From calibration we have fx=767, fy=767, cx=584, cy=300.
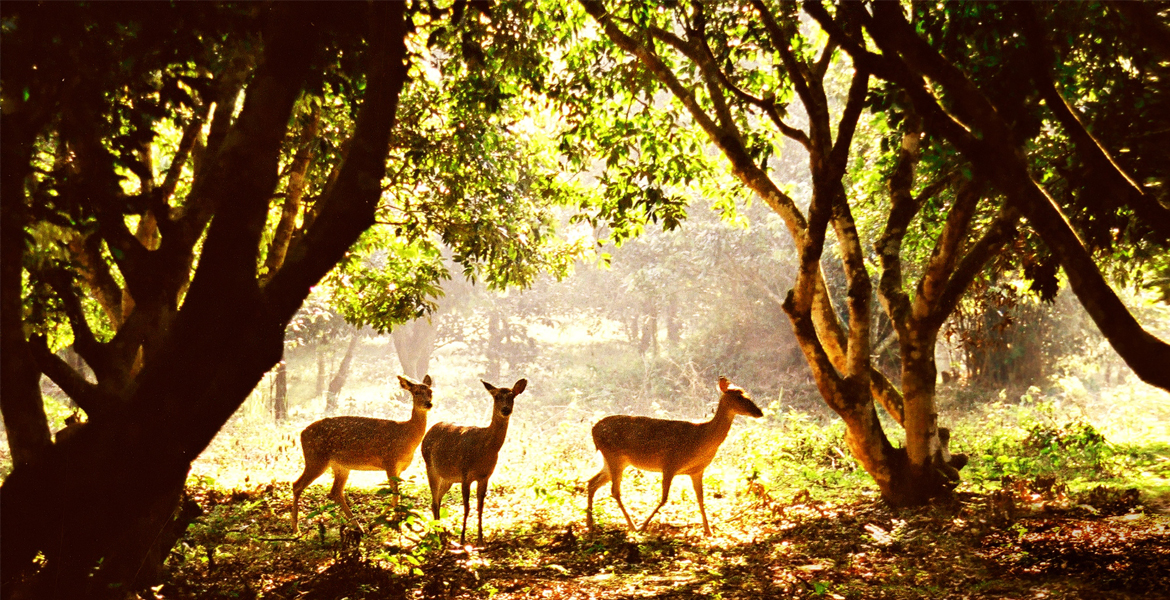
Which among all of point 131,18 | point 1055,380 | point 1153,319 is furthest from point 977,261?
point 1153,319

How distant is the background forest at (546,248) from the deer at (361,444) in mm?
830

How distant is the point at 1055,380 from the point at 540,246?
1743cm

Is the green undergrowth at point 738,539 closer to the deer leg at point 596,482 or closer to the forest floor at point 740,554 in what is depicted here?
the forest floor at point 740,554

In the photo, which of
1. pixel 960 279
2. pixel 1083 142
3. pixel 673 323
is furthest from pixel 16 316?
pixel 673 323

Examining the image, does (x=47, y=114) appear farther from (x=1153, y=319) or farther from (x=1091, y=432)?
(x=1153, y=319)

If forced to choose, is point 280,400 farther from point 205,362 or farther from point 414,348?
point 205,362

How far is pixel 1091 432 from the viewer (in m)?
12.0

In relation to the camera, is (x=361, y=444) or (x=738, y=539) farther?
(x=361, y=444)

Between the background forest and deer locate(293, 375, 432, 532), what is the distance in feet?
2.72

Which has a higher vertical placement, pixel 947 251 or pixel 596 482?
pixel 947 251

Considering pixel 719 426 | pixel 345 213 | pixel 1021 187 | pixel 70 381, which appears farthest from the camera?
pixel 719 426

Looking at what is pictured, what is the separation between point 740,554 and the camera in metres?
7.46

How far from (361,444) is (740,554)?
14.6 feet

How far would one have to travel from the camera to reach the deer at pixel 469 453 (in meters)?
8.21
